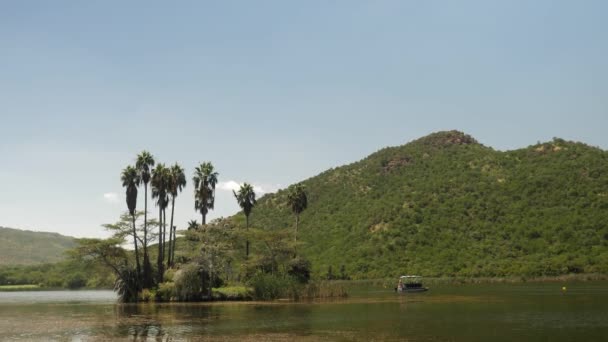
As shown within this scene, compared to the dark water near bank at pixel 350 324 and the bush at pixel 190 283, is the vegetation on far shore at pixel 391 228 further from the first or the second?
the dark water near bank at pixel 350 324

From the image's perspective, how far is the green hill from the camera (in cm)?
12650

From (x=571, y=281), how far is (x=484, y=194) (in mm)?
44988

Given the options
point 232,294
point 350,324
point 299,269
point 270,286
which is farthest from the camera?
point 299,269

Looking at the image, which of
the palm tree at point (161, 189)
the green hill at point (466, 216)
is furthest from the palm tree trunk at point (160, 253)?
the green hill at point (466, 216)

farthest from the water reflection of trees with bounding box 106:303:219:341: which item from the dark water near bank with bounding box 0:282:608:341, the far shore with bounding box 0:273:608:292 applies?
the far shore with bounding box 0:273:608:292

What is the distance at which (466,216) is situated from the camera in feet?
486

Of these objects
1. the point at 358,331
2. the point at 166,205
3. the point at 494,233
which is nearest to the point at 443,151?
the point at 494,233

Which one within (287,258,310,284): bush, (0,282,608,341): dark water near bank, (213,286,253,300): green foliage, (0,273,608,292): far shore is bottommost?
(0,282,608,341): dark water near bank

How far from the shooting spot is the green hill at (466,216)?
415ft

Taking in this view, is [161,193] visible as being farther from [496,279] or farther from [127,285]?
[496,279]

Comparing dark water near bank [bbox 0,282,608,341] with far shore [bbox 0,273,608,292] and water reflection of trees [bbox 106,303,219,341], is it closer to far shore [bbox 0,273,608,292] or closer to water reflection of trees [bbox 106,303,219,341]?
water reflection of trees [bbox 106,303,219,341]

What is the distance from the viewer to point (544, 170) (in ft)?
504

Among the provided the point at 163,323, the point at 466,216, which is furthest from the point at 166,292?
the point at 466,216

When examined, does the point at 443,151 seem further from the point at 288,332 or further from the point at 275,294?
the point at 288,332
